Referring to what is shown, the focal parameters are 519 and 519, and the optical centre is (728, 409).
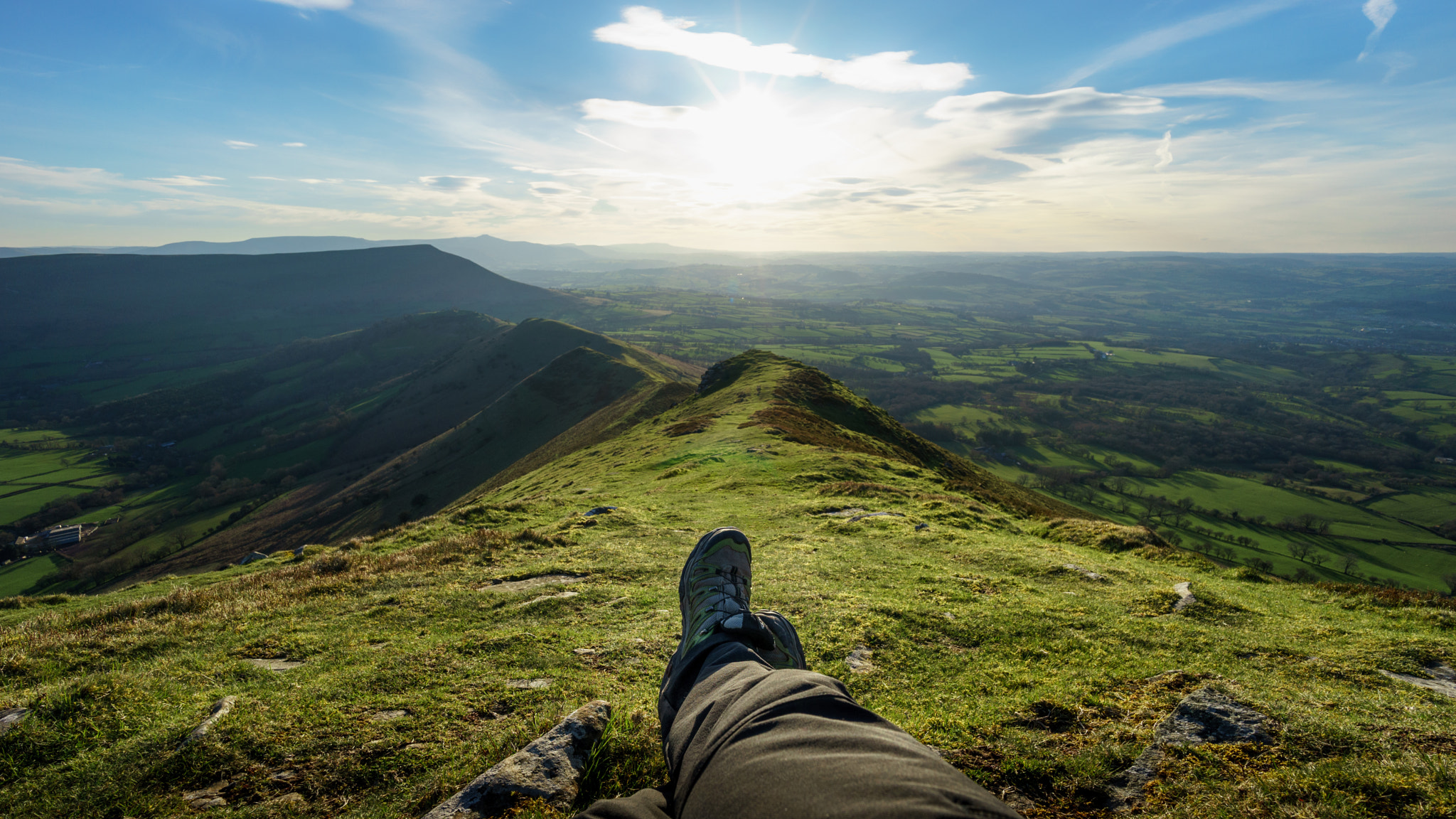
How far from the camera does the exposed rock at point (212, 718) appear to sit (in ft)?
18.4

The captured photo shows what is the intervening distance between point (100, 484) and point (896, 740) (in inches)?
7560

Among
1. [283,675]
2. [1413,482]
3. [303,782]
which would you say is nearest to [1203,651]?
[303,782]

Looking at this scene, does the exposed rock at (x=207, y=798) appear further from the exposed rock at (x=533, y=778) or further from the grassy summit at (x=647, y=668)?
the exposed rock at (x=533, y=778)

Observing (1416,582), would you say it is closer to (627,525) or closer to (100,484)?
(627,525)

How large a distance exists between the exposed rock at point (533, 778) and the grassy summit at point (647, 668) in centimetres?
21

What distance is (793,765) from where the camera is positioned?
11.2 ft

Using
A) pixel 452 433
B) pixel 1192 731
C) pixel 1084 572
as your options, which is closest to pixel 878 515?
pixel 1084 572

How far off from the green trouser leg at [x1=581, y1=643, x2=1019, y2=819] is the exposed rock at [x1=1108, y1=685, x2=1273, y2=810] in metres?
3.04

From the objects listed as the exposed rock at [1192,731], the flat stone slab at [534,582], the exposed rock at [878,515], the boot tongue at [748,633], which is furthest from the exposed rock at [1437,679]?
the flat stone slab at [534,582]

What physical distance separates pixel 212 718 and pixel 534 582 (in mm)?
7108

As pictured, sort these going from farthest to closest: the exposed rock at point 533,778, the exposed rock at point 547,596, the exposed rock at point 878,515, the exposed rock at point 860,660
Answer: the exposed rock at point 878,515
the exposed rock at point 547,596
the exposed rock at point 860,660
the exposed rock at point 533,778

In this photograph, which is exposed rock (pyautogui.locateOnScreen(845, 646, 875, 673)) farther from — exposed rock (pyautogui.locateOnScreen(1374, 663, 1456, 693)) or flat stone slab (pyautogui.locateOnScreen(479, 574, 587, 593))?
flat stone slab (pyautogui.locateOnScreen(479, 574, 587, 593))

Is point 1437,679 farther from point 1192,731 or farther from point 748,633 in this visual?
point 748,633

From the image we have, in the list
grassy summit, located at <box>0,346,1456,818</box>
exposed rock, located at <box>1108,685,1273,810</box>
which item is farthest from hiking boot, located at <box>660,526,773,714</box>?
exposed rock, located at <box>1108,685,1273,810</box>
